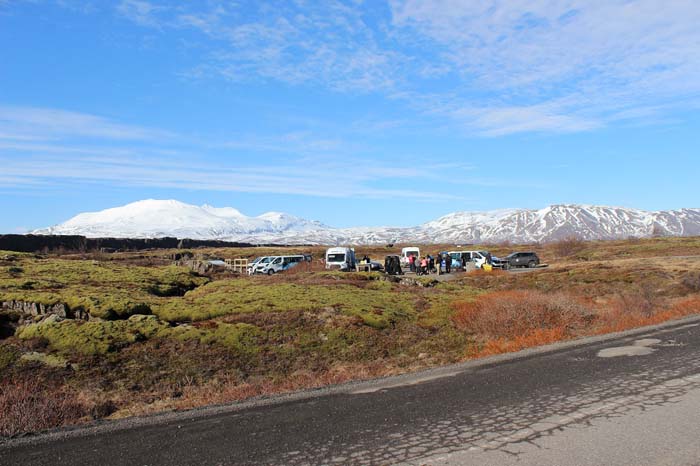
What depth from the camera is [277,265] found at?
1738 inches

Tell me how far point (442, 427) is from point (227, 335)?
38.1ft

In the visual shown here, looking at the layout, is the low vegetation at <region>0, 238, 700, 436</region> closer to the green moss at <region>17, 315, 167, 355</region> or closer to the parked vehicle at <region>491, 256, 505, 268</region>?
the green moss at <region>17, 315, 167, 355</region>

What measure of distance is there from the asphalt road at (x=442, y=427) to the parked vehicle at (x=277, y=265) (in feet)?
114

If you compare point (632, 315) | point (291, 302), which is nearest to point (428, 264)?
point (291, 302)

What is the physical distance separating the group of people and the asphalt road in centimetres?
3637

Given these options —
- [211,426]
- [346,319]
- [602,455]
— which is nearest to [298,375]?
[346,319]

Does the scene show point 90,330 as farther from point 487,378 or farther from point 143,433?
point 487,378

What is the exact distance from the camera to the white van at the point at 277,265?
43594 millimetres

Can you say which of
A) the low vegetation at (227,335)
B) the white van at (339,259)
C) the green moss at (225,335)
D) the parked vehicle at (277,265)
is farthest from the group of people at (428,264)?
the green moss at (225,335)

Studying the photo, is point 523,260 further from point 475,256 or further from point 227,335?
point 227,335

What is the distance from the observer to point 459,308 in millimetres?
20953

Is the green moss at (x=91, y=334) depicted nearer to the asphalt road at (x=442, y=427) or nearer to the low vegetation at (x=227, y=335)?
the low vegetation at (x=227, y=335)

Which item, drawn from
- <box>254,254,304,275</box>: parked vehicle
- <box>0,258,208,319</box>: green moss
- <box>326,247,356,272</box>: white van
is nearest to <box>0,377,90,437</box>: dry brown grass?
<box>0,258,208,319</box>: green moss

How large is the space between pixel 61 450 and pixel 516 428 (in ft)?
17.1
